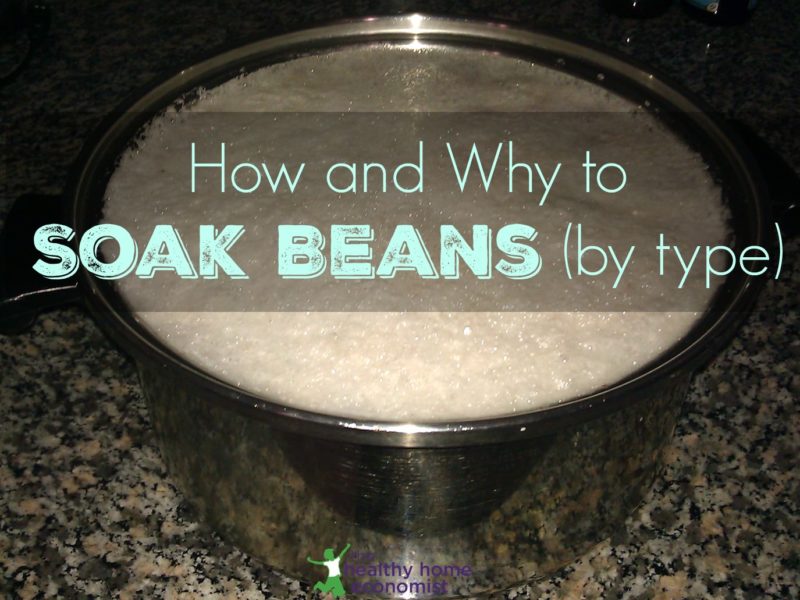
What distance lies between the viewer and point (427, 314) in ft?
1.89

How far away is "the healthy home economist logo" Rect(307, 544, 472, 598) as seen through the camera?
60 centimetres

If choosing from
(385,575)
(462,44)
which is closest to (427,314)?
(385,575)

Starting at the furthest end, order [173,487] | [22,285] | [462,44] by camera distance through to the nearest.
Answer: [462,44], [173,487], [22,285]

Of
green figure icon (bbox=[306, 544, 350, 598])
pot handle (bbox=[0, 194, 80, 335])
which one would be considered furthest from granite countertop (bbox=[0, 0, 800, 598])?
pot handle (bbox=[0, 194, 80, 335])

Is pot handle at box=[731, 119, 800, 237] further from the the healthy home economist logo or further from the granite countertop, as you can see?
the the healthy home economist logo

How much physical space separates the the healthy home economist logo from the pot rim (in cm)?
17

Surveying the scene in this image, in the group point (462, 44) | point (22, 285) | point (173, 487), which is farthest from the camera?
point (462, 44)

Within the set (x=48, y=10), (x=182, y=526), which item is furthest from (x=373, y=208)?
(x=48, y=10)

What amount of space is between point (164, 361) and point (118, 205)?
22 centimetres

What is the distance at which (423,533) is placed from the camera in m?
0.58

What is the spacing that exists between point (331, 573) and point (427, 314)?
0.19 meters

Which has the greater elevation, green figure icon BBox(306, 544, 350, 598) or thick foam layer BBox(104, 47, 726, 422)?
thick foam layer BBox(104, 47, 726, 422)

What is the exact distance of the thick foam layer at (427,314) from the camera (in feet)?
1.78

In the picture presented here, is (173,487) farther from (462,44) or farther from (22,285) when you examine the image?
(462,44)
